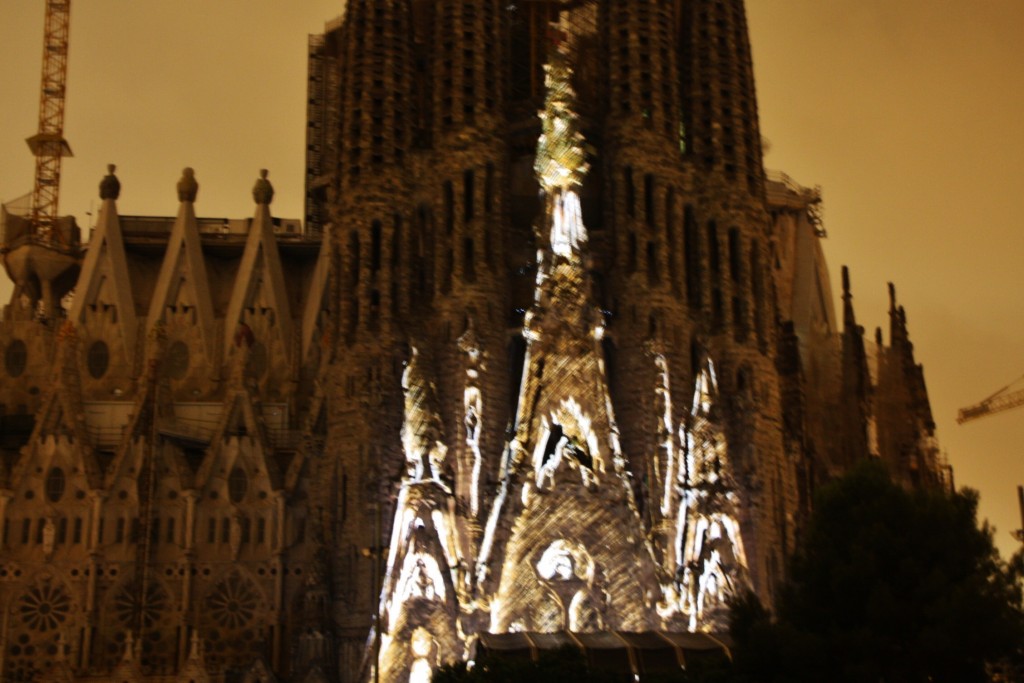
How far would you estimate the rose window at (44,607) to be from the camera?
56.3m

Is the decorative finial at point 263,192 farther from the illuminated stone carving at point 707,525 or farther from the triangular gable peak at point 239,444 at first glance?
the illuminated stone carving at point 707,525

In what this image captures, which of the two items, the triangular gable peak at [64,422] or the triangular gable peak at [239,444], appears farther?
the triangular gable peak at [239,444]

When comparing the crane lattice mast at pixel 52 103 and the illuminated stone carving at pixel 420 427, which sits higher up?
the crane lattice mast at pixel 52 103

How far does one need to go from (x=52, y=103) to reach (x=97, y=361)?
50.4 feet

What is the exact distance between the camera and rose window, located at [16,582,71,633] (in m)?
56.3

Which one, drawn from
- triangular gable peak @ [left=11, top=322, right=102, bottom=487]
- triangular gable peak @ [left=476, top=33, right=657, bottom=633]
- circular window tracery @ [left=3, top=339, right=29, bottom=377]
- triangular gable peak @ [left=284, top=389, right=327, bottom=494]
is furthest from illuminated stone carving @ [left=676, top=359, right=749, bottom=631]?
circular window tracery @ [left=3, top=339, right=29, bottom=377]

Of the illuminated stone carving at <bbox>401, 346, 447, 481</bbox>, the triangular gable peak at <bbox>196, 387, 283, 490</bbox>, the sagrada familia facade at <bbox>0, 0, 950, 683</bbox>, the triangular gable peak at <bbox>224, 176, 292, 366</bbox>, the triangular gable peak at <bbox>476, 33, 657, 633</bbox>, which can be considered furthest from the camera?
the triangular gable peak at <bbox>224, 176, 292, 366</bbox>

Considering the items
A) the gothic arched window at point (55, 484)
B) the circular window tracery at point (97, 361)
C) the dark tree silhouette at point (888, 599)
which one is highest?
the circular window tracery at point (97, 361)

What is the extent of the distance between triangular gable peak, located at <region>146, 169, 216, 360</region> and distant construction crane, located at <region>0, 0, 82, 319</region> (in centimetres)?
496

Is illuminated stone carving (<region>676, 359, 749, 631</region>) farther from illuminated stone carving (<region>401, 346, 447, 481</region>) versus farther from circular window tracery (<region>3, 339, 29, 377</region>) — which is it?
circular window tracery (<region>3, 339, 29, 377</region>)

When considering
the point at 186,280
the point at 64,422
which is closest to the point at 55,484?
the point at 64,422

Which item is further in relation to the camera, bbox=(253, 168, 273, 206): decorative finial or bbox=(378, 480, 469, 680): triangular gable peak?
bbox=(253, 168, 273, 206): decorative finial

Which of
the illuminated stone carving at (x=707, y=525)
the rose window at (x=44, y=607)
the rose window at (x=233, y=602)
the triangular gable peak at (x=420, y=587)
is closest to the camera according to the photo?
the triangular gable peak at (x=420, y=587)

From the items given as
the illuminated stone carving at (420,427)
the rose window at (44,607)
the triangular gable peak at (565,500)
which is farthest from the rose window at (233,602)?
the triangular gable peak at (565,500)
